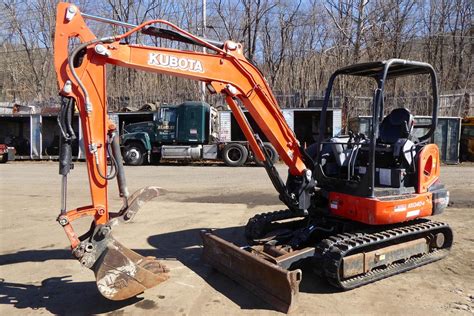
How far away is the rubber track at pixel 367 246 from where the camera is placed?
493 centimetres

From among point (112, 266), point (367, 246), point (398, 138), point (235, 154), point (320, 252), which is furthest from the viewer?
point (235, 154)

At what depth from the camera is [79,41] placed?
14.8 feet

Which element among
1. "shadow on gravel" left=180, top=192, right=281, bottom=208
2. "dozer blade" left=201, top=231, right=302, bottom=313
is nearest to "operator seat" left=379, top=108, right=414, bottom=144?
"dozer blade" left=201, top=231, right=302, bottom=313

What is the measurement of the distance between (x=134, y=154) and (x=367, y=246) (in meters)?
17.4

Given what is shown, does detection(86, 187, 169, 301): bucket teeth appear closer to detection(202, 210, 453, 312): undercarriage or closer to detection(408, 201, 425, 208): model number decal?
detection(202, 210, 453, 312): undercarriage

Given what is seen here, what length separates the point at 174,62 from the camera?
16.0 ft

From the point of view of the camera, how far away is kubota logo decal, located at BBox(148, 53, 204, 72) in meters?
4.80

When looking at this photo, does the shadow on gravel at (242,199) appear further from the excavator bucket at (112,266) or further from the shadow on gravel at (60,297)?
the excavator bucket at (112,266)

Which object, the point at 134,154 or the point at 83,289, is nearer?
the point at 83,289

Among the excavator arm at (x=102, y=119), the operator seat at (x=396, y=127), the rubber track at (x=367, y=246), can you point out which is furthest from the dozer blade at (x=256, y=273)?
the operator seat at (x=396, y=127)

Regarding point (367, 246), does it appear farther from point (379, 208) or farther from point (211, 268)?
point (211, 268)

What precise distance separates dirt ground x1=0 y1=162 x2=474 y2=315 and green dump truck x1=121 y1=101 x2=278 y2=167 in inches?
401

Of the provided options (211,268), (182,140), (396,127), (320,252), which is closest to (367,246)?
(320,252)

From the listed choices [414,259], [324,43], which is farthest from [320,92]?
[414,259]
